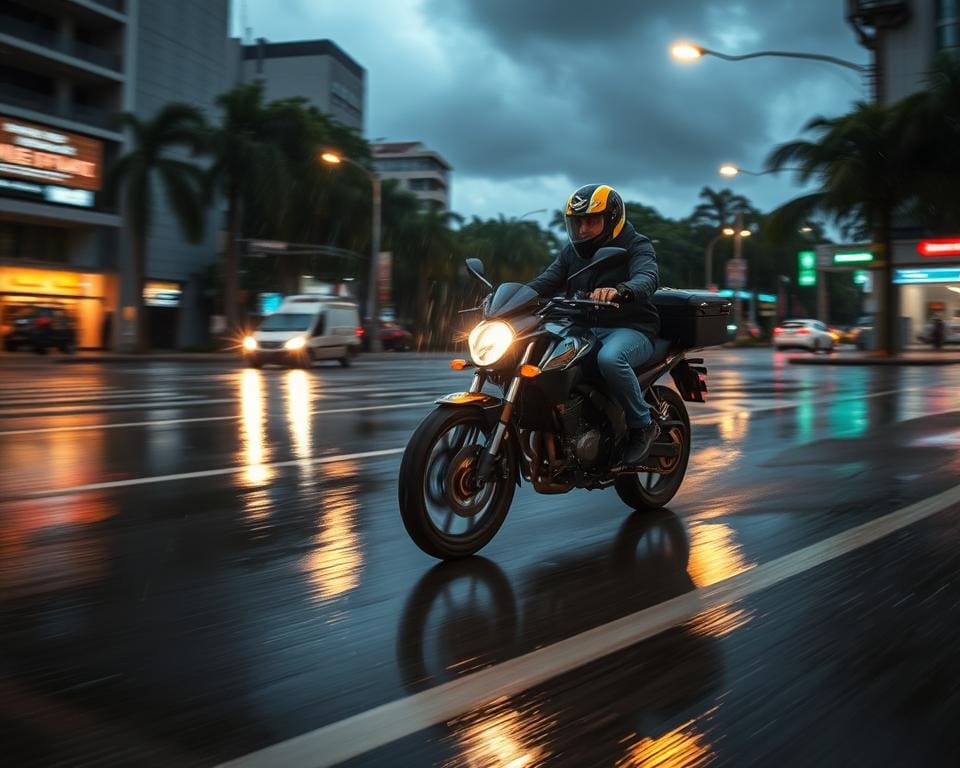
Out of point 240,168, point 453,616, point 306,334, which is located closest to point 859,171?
point 306,334

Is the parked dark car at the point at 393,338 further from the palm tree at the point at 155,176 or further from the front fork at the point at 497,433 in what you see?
the front fork at the point at 497,433

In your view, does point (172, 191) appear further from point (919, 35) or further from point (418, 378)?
point (919, 35)

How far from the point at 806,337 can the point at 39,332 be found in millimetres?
30875

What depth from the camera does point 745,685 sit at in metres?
2.84

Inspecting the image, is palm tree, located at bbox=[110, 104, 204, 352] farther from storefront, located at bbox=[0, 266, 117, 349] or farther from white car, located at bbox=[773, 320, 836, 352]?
white car, located at bbox=[773, 320, 836, 352]

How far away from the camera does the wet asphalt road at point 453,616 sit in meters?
2.47

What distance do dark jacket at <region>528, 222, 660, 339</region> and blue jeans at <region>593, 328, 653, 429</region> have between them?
0.08m

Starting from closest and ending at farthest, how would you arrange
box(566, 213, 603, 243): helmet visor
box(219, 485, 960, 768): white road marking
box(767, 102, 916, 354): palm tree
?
1. box(219, 485, 960, 768): white road marking
2. box(566, 213, 603, 243): helmet visor
3. box(767, 102, 916, 354): palm tree

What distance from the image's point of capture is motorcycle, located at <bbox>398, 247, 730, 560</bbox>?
4.22 m

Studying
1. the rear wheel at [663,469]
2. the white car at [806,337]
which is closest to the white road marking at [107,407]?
the rear wheel at [663,469]

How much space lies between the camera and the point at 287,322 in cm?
2786

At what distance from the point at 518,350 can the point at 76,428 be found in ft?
21.3

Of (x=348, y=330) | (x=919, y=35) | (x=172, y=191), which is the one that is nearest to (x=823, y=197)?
(x=348, y=330)

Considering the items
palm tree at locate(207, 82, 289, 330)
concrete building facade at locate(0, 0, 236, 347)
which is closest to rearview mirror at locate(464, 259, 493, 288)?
concrete building facade at locate(0, 0, 236, 347)
